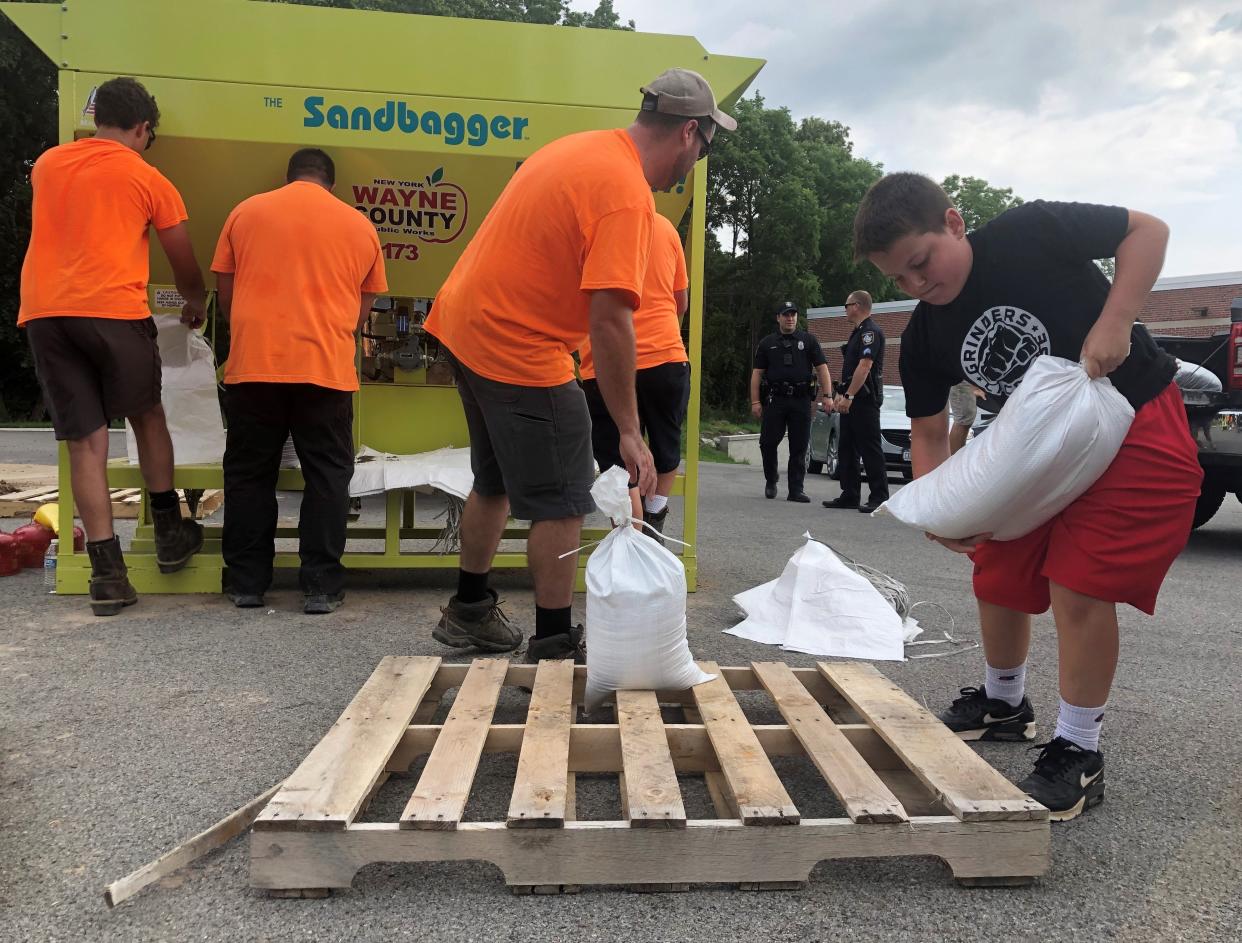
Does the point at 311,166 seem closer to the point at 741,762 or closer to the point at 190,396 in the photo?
the point at 190,396

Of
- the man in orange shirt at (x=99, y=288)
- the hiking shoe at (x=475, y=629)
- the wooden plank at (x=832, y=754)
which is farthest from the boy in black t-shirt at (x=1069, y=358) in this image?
the man in orange shirt at (x=99, y=288)

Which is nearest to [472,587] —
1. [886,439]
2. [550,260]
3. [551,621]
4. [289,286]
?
[551,621]

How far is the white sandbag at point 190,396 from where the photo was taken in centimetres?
459

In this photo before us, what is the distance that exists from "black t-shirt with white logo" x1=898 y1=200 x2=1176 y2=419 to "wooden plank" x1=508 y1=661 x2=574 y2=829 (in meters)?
1.42

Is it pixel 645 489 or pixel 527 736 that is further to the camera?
pixel 645 489

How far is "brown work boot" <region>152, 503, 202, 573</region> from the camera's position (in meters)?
4.17

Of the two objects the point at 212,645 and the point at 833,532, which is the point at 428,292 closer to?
the point at 212,645

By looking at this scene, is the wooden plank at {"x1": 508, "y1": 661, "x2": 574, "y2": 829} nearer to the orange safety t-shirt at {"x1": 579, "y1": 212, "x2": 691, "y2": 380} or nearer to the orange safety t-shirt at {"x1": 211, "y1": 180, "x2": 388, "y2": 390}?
the orange safety t-shirt at {"x1": 579, "y1": 212, "x2": 691, "y2": 380}

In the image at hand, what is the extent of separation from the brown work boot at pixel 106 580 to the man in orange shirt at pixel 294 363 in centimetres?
44

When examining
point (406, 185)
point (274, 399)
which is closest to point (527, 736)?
point (274, 399)

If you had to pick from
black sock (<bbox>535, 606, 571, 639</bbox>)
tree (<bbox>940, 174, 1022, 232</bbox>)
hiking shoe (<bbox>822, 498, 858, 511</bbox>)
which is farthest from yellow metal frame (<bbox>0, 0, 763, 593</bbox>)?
tree (<bbox>940, 174, 1022, 232</bbox>)

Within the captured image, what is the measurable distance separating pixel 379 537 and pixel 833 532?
3.49m

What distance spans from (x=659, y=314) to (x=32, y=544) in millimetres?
3507

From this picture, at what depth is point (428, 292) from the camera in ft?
17.4
